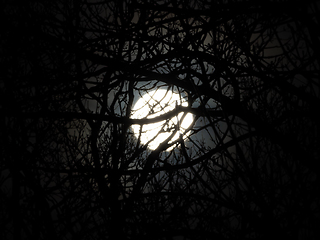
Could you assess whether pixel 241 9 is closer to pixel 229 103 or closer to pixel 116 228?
pixel 229 103

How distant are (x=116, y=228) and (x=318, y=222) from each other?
186 centimetres

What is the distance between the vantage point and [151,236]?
2.77 meters

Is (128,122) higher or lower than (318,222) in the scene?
higher

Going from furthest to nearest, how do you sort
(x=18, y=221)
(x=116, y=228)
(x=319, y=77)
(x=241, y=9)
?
(x=18, y=221)
(x=116, y=228)
(x=319, y=77)
(x=241, y=9)

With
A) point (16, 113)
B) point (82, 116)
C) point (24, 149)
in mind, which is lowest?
point (82, 116)

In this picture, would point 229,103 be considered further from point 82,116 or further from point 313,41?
point 82,116

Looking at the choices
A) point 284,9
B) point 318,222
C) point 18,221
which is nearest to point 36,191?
point 18,221

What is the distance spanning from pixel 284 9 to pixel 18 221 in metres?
3.71

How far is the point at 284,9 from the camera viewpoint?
5.30ft

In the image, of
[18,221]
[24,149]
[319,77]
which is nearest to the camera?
[319,77]

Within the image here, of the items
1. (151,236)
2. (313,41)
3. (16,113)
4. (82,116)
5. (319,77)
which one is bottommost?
(151,236)

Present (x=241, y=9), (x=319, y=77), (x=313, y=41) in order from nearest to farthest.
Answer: (x=241, y=9)
(x=313, y=41)
(x=319, y=77)

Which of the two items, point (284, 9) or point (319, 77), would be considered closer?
point (284, 9)

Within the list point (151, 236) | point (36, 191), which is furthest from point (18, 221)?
point (151, 236)
